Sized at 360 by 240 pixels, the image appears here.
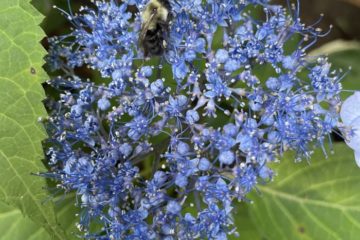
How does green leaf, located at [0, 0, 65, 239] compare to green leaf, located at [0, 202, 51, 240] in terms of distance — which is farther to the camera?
green leaf, located at [0, 202, 51, 240]

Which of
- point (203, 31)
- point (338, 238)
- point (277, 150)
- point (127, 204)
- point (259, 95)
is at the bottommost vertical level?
point (338, 238)

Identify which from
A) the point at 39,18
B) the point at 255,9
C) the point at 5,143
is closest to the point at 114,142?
the point at 5,143

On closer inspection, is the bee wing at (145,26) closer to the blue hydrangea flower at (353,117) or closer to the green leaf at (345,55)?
the blue hydrangea flower at (353,117)

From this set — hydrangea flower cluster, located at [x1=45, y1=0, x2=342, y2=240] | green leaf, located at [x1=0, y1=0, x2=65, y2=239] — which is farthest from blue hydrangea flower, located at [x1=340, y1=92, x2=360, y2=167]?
green leaf, located at [x1=0, y1=0, x2=65, y2=239]

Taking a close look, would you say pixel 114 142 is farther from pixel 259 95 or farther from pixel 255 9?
pixel 255 9

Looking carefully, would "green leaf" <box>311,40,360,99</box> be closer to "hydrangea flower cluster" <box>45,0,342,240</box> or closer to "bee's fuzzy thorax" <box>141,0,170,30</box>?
"hydrangea flower cluster" <box>45,0,342,240</box>

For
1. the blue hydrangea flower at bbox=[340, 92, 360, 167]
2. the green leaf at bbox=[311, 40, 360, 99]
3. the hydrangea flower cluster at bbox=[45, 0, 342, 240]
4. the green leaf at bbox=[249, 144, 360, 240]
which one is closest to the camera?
the hydrangea flower cluster at bbox=[45, 0, 342, 240]

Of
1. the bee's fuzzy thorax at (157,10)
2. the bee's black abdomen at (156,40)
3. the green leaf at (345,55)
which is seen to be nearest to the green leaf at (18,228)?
the bee's black abdomen at (156,40)

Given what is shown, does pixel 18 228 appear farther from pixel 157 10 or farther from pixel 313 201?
pixel 313 201
